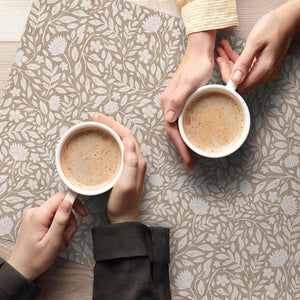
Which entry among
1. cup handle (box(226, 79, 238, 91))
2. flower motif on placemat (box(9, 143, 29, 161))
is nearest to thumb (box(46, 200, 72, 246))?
flower motif on placemat (box(9, 143, 29, 161))

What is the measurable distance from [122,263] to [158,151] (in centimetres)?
29

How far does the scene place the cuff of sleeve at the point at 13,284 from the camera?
0.72 m

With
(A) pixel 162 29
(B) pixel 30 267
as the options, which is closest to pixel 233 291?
(B) pixel 30 267

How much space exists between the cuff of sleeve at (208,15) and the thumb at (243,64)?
0.32 feet

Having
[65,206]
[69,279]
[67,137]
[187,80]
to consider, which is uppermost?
[187,80]

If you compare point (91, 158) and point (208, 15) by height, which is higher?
point (208, 15)

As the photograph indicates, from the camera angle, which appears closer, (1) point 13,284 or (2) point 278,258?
(1) point 13,284

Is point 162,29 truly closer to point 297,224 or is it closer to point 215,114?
point 215,114

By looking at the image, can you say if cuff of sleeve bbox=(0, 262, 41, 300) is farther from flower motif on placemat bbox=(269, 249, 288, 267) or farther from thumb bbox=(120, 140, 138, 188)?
flower motif on placemat bbox=(269, 249, 288, 267)

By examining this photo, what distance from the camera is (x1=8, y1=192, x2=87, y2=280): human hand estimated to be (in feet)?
2.37

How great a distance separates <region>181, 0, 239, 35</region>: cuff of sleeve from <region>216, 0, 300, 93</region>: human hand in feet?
0.25

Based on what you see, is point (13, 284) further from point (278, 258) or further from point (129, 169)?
point (278, 258)

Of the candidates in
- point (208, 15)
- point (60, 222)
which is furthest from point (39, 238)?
point (208, 15)

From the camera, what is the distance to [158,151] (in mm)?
849
